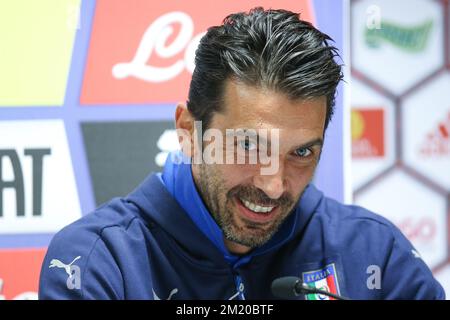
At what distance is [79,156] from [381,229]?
0.77 m

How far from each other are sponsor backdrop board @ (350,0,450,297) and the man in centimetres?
82

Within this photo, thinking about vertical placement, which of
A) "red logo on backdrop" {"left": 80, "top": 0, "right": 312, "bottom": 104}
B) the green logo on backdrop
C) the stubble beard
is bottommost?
the stubble beard

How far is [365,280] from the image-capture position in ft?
4.38

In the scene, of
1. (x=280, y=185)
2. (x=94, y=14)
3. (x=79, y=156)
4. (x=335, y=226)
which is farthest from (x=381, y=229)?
(x=94, y=14)

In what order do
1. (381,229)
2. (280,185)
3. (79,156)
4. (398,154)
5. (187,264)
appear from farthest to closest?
(398,154)
(79,156)
(381,229)
(187,264)
(280,185)

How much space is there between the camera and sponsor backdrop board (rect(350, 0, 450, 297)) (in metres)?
2.19

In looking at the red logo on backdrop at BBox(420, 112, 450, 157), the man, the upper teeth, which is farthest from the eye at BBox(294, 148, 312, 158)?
the red logo on backdrop at BBox(420, 112, 450, 157)

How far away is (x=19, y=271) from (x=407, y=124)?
1.28 m

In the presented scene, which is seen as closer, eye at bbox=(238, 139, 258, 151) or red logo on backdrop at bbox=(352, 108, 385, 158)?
eye at bbox=(238, 139, 258, 151)

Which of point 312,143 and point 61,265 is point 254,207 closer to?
point 312,143

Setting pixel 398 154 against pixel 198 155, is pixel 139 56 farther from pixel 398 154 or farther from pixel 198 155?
pixel 398 154

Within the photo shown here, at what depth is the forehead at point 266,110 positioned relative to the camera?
119 centimetres

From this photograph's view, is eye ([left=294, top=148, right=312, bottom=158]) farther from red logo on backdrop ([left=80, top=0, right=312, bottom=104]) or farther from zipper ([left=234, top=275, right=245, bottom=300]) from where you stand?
red logo on backdrop ([left=80, top=0, right=312, bottom=104])

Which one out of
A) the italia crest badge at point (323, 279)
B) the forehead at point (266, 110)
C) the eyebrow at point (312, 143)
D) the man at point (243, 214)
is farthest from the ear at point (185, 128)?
the italia crest badge at point (323, 279)
